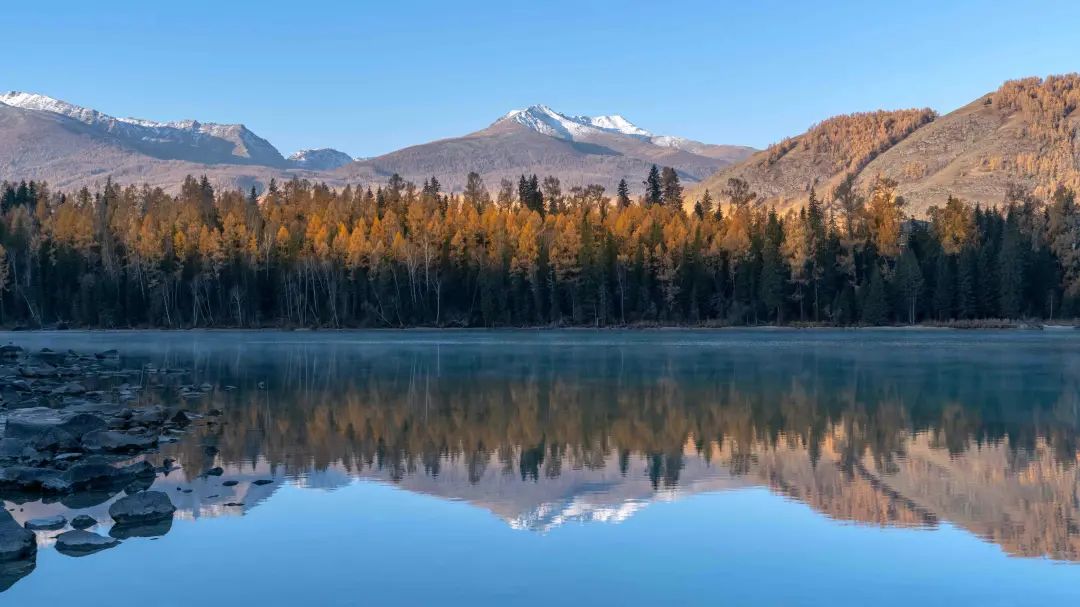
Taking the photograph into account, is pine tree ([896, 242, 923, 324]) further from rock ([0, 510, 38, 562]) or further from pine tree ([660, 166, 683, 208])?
rock ([0, 510, 38, 562])

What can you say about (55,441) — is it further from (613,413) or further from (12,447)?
(613,413)

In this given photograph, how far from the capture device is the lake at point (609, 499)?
1198 cm

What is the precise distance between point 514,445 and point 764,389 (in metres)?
15.1

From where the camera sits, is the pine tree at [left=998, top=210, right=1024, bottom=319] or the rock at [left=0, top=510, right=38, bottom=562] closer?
the rock at [left=0, top=510, right=38, bottom=562]

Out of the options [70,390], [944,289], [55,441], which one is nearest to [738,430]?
[55,441]

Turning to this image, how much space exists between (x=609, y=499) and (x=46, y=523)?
29.4 ft

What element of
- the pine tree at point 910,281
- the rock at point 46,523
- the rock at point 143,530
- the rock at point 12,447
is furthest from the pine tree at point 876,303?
the rock at point 46,523

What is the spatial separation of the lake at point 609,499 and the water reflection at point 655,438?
0.11 m

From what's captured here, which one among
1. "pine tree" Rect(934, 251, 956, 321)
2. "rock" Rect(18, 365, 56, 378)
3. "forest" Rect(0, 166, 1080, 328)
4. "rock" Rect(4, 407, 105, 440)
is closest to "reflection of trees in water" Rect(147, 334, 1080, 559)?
"rock" Rect(4, 407, 105, 440)

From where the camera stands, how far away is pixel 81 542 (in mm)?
13430

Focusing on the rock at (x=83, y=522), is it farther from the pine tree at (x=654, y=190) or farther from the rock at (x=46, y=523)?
the pine tree at (x=654, y=190)

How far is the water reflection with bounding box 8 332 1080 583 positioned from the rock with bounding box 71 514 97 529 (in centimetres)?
75

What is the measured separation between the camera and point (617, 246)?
9800 cm

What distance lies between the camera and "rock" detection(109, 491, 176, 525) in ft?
48.7
